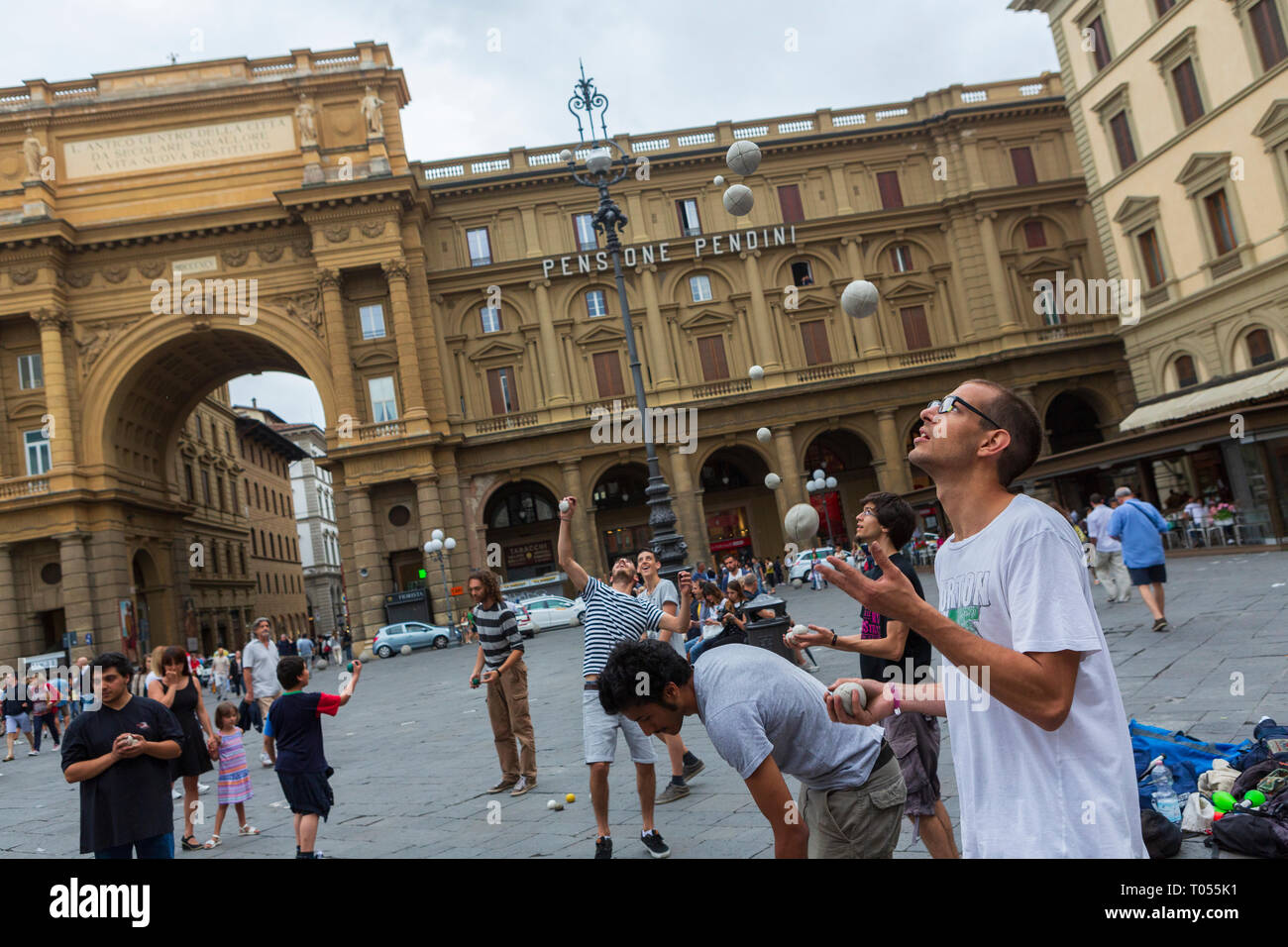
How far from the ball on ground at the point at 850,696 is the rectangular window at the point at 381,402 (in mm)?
34143

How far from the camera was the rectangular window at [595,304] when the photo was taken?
38531mm

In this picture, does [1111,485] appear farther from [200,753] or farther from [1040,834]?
[1040,834]

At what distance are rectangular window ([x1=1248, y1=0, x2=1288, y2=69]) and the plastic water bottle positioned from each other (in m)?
23.8

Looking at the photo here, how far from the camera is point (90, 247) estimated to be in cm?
3481

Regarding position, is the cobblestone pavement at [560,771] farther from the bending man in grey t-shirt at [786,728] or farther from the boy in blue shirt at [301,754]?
the bending man in grey t-shirt at [786,728]

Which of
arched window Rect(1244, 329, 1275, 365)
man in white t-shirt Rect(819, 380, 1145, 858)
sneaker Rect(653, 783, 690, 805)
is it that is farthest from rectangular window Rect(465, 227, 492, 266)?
man in white t-shirt Rect(819, 380, 1145, 858)

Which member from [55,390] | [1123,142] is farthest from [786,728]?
[55,390]

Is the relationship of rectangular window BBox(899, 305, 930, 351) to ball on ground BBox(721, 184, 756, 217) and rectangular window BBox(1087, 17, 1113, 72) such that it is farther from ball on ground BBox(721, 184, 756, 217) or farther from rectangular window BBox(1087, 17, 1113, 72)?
ball on ground BBox(721, 184, 756, 217)

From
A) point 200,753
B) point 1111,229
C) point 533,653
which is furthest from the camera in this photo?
point 1111,229

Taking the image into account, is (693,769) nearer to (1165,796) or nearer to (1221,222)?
(1165,796)

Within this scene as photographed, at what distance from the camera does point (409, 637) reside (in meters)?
31.2

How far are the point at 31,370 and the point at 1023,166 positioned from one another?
40.2m
